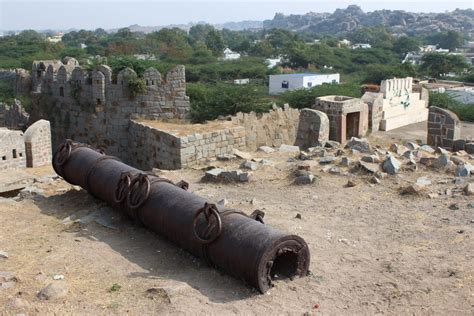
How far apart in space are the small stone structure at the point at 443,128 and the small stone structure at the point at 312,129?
2601 millimetres

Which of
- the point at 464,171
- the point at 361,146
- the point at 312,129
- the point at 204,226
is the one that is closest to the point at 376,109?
the point at 312,129

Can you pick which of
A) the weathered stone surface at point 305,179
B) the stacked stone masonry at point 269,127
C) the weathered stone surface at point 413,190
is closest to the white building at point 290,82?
the stacked stone masonry at point 269,127

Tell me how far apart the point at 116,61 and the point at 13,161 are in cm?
413

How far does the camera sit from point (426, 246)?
6254 mm

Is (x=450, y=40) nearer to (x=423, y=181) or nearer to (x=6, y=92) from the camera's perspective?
(x=6, y=92)

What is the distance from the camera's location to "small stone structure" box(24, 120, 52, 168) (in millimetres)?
14859

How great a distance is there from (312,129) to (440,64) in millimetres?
52082

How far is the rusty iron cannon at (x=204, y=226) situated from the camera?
4926 millimetres

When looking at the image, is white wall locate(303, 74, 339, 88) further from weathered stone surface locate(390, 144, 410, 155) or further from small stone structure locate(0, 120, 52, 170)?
weathered stone surface locate(390, 144, 410, 155)

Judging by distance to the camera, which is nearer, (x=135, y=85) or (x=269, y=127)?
(x=269, y=127)

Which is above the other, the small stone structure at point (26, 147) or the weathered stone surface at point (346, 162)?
the weathered stone surface at point (346, 162)

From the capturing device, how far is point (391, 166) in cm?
909

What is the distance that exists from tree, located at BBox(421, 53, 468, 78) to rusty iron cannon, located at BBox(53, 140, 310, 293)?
57.6 metres

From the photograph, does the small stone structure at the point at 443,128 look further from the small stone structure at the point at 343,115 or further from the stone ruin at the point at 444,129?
the small stone structure at the point at 343,115
